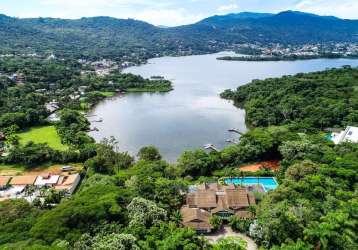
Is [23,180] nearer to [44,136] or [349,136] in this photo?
[44,136]

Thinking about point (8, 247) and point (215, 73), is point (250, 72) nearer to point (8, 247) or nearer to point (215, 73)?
point (215, 73)

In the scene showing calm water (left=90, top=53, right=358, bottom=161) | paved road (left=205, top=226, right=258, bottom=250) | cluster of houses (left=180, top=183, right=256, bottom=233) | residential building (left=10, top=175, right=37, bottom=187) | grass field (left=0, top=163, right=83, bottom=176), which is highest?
cluster of houses (left=180, top=183, right=256, bottom=233)

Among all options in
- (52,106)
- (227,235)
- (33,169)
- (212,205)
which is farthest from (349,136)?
(52,106)

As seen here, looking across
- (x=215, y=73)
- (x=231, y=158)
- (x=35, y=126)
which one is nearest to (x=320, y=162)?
(x=231, y=158)

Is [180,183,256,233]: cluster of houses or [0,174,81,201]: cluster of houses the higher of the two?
[180,183,256,233]: cluster of houses

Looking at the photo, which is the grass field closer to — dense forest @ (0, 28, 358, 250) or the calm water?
dense forest @ (0, 28, 358, 250)

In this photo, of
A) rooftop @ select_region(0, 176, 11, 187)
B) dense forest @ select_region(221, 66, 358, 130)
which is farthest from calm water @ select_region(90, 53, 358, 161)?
rooftop @ select_region(0, 176, 11, 187)

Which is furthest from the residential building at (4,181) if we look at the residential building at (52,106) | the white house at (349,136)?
the white house at (349,136)
